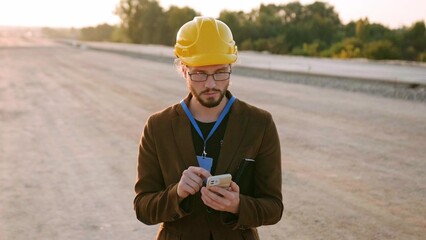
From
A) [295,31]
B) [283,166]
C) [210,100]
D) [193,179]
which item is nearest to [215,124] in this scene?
[210,100]

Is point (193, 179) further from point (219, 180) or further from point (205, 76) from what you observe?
point (205, 76)

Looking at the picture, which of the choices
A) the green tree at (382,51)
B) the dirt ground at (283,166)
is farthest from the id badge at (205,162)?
the green tree at (382,51)

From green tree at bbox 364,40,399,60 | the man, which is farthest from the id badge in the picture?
green tree at bbox 364,40,399,60

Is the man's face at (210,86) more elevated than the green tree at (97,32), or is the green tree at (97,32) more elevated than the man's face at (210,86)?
the man's face at (210,86)

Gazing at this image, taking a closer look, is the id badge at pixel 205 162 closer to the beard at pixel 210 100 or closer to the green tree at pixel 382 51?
the beard at pixel 210 100

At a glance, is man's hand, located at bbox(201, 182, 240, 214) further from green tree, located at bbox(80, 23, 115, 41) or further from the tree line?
green tree, located at bbox(80, 23, 115, 41)

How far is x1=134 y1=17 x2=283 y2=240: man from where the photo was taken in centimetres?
219

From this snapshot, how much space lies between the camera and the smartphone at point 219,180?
6.17 ft

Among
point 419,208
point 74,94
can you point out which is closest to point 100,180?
point 419,208

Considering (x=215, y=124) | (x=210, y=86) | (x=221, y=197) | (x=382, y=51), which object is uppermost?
(x=210, y=86)

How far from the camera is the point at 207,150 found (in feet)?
7.26

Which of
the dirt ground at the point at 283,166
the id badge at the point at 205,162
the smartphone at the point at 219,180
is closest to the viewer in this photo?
the smartphone at the point at 219,180

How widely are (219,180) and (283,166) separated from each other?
5.59m

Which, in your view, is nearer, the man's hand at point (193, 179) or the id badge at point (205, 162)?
the man's hand at point (193, 179)
